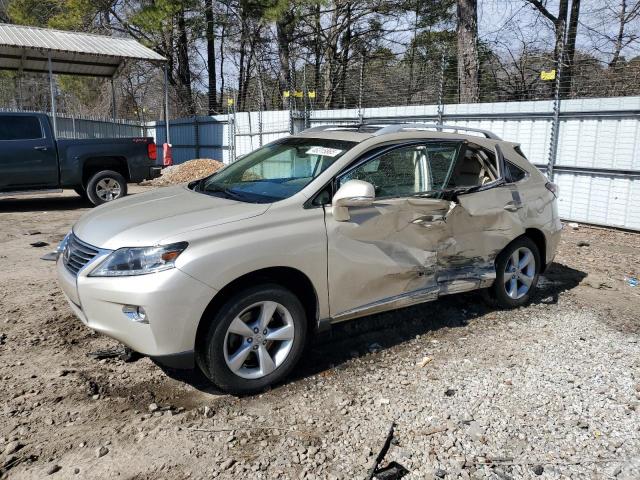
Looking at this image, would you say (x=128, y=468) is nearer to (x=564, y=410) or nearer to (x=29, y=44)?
(x=564, y=410)

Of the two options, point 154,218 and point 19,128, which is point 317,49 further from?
point 154,218

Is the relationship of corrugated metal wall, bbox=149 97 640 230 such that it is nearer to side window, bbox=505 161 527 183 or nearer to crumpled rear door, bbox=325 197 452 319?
side window, bbox=505 161 527 183

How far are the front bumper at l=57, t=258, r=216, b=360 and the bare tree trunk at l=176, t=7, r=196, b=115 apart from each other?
2203 centimetres

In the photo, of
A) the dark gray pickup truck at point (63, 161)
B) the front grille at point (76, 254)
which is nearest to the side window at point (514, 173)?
the front grille at point (76, 254)

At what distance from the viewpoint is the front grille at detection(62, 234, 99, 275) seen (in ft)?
11.3

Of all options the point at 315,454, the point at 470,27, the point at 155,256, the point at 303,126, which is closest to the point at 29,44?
the point at 303,126

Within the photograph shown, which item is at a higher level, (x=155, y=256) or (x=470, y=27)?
A: (x=470, y=27)

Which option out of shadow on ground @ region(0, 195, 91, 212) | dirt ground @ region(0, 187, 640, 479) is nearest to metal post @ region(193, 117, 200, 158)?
shadow on ground @ region(0, 195, 91, 212)

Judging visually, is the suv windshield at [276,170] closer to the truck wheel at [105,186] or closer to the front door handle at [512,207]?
the front door handle at [512,207]

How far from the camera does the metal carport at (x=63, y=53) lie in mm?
15000

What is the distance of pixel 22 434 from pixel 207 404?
40.7 inches

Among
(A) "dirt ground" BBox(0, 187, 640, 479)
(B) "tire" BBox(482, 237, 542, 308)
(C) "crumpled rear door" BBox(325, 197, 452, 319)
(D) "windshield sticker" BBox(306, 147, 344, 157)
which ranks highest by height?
(D) "windshield sticker" BBox(306, 147, 344, 157)

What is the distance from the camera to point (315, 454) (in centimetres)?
297

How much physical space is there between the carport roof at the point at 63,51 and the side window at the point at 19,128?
18.9ft
